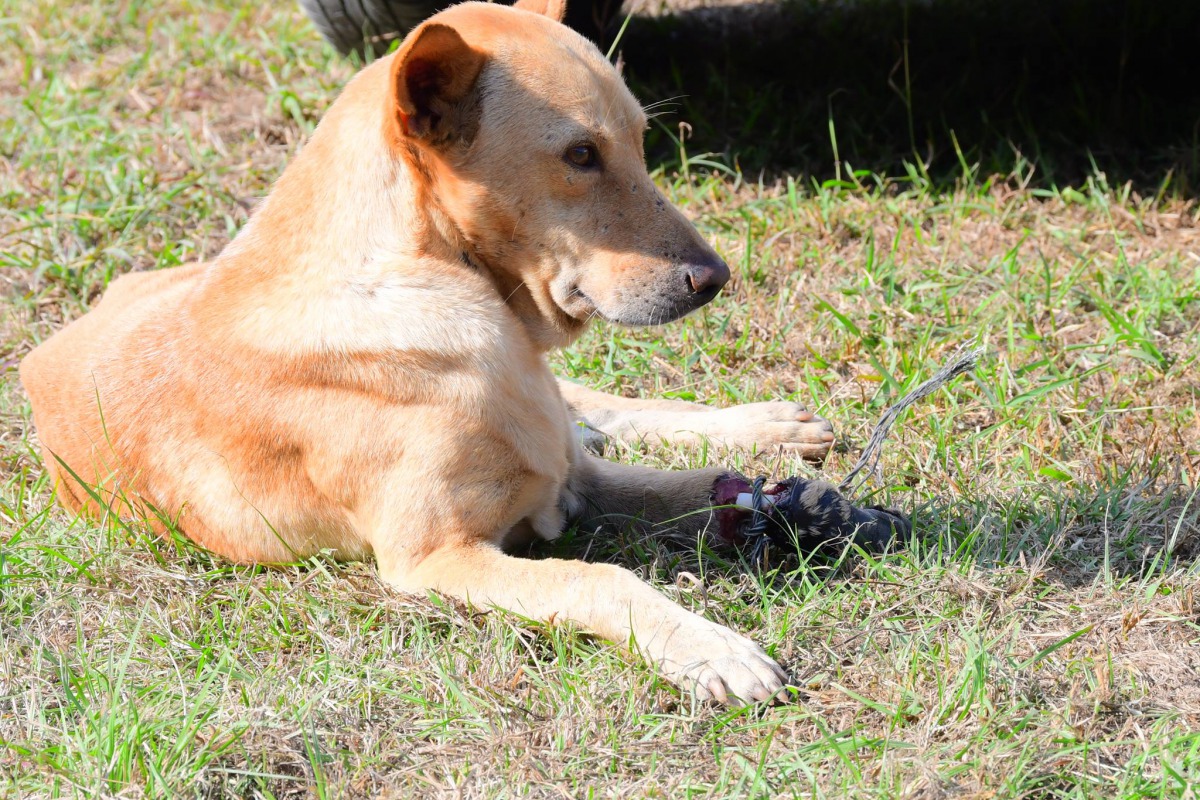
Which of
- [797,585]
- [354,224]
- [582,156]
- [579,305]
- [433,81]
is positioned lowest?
[797,585]

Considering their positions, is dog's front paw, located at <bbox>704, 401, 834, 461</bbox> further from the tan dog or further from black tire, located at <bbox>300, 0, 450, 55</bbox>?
black tire, located at <bbox>300, 0, 450, 55</bbox>

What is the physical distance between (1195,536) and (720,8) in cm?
506

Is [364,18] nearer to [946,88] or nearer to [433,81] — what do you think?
[946,88]

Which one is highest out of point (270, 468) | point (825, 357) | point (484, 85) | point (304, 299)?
point (484, 85)

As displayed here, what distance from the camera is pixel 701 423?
12.7ft

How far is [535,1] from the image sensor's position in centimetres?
346

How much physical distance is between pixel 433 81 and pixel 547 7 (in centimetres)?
74

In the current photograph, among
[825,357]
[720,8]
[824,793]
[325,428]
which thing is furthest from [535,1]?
[720,8]

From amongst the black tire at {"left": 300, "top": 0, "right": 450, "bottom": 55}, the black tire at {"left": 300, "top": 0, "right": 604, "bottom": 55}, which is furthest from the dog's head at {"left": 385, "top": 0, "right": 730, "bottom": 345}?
the black tire at {"left": 300, "top": 0, "right": 450, "bottom": 55}

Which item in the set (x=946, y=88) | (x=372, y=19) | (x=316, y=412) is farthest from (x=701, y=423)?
(x=946, y=88)

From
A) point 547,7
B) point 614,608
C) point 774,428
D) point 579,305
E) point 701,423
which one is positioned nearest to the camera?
point 614,608

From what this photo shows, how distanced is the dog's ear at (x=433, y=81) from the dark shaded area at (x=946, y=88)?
262cm

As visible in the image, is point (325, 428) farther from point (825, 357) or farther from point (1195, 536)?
point (1195, 536)

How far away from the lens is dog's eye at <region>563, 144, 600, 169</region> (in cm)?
294
